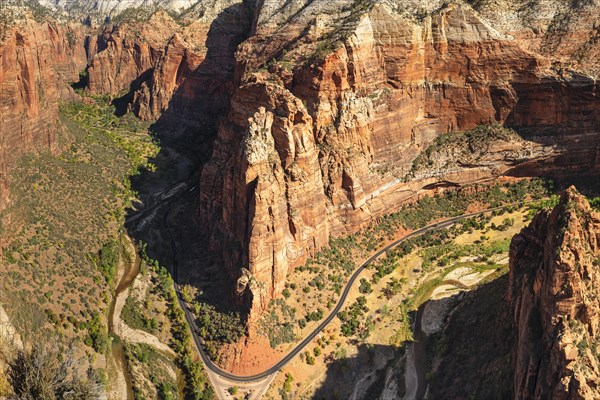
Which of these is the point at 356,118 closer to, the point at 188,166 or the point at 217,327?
the point at 217,327

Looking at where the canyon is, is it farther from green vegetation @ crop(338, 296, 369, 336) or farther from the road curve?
green vegetation @ crop(338, 296, 369, 336)

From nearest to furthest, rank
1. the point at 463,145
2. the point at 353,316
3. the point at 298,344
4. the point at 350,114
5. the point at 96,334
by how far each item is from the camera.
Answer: the point at 96,334
the point at 298,344
the point at 353,316
the point at 350,114
the point at 463,145

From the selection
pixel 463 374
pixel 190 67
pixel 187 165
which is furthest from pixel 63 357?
pixel 190 67

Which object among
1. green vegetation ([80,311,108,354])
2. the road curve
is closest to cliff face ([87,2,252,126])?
the road curve

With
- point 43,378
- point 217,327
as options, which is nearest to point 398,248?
point 217,327

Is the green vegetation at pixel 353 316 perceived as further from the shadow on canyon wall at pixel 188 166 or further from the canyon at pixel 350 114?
the shadow on canyon wall at pixel 188 166

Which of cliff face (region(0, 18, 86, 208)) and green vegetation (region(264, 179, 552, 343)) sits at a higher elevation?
cliff face (region(0, 18, 86, 208))
